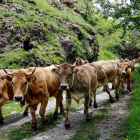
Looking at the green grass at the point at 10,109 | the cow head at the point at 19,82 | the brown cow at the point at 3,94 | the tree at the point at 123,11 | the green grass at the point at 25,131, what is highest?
the tree at the point at 123,11

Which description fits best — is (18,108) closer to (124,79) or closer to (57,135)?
(57,135)

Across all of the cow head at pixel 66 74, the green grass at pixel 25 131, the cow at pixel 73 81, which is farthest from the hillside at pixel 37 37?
the cow head at pixel 66 74

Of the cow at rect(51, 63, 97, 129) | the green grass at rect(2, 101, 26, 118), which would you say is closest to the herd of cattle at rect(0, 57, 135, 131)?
the cow at rect(51, 63, 97, 129)

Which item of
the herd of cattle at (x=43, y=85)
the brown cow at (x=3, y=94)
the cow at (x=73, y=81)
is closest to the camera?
the herd of cattle at (x=43, y=85)

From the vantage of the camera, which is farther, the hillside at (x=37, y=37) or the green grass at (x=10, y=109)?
the hillside at (x=37, y=37)

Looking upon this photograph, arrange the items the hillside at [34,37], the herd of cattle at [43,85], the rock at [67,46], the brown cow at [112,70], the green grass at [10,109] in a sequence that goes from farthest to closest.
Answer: the rock at [67,46] → the hillside at [34,37] → the brown cow at [112,70] → the green grass at [10,109] → the herd of cattle at [43,85]

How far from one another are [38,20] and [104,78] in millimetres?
11109

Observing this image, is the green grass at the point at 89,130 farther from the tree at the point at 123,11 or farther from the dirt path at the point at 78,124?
the tree at the point at 123,11

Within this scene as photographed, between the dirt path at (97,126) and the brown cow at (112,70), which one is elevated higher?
the brown cow at (112,70)

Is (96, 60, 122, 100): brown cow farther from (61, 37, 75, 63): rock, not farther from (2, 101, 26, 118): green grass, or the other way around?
(61, 37, 75, 63): rock

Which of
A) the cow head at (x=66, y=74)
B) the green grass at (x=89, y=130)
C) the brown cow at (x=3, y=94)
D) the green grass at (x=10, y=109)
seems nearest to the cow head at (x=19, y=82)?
the brown cow at (x=3, y=94)

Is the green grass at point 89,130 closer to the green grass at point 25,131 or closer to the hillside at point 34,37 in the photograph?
the green grass at point 25,131

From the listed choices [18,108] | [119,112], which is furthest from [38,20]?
[119,112]

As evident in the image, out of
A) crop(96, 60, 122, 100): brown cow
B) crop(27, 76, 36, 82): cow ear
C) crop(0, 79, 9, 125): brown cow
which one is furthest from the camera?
crop(96, 60, 122, 100): brown cow
